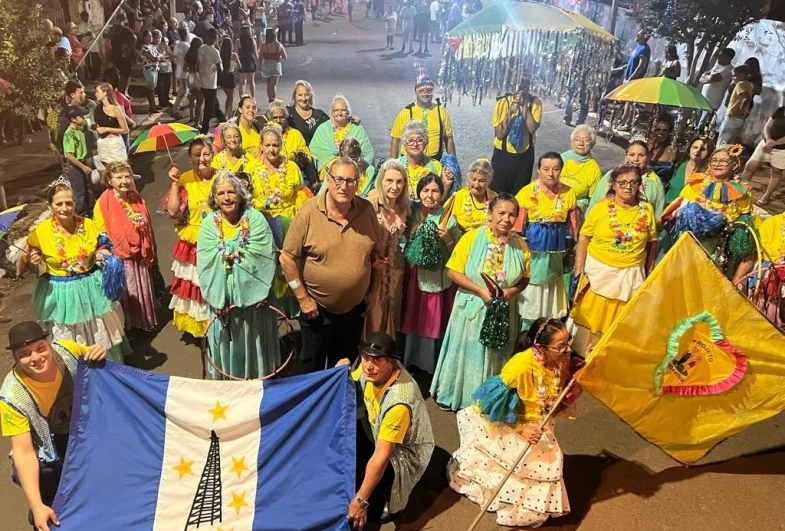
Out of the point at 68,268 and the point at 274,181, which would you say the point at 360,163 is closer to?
the point at 274,181

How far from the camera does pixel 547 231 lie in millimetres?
5875

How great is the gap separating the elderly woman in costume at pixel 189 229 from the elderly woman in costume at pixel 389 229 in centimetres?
186

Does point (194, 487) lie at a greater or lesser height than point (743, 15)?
lesser

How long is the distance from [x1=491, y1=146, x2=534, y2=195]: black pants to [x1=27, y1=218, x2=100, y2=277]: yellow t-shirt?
522cm

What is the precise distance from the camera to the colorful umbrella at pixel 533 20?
29.4 ft

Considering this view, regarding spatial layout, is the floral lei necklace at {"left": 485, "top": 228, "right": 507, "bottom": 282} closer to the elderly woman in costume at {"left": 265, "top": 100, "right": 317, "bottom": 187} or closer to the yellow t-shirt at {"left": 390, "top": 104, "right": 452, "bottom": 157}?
the yellow t-shirt at {"left": 390, "top": 104, "right": 452, "bottom": 157}

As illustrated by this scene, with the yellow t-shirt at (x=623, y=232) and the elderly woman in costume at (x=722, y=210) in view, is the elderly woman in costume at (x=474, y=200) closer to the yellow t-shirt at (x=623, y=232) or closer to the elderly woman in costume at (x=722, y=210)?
the yellow t-shirt at (x=623, y=232)

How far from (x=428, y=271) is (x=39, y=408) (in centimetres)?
314

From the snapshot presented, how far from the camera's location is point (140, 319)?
641 centimetres

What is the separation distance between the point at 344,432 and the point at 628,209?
324 cm

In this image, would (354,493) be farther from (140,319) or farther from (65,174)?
(65,174)

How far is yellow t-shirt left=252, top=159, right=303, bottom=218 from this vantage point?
20.5ft

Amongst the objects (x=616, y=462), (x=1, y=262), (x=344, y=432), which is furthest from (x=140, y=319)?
(x=616, y=462)

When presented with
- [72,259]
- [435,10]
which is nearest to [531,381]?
[72,259]
